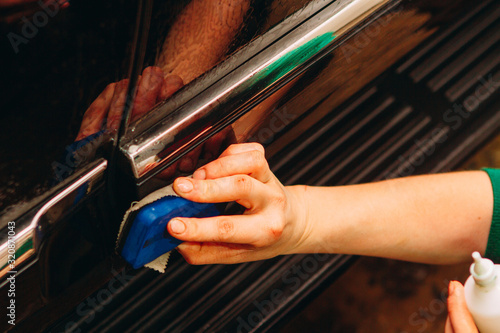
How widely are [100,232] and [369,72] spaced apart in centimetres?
80

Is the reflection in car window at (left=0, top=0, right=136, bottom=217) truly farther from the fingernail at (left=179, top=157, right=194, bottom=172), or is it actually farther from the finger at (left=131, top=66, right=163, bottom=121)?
the fingernail at (left=179, top=157, right=194, bottom=172)

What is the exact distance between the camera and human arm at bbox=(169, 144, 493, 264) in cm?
71

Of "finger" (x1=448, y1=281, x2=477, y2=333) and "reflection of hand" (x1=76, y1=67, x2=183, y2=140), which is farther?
"finger" (x1=448, y1=281, x2=477, y2=333)

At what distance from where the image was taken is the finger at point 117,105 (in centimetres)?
60

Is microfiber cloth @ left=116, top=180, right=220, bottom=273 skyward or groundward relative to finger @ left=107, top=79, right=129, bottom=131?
groundward

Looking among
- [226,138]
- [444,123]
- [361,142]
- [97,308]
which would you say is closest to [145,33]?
[226,138]

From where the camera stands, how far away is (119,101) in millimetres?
603

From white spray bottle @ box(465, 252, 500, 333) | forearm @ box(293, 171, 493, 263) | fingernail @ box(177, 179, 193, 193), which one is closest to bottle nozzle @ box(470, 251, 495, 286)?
white spray bottle @ box(465, 252, 500, 333)

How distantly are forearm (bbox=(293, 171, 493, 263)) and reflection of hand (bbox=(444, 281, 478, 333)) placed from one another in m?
0.18

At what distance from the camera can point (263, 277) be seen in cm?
114

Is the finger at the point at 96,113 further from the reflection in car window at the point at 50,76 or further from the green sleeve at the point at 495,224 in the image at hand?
the green sleeve at the point at 495,224

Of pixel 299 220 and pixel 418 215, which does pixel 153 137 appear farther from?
pixel 418 215

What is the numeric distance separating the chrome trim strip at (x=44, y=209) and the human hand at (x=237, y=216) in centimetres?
11

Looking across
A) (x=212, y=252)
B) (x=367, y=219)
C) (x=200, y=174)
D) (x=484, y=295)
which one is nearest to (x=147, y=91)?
(x=200, y=174)
